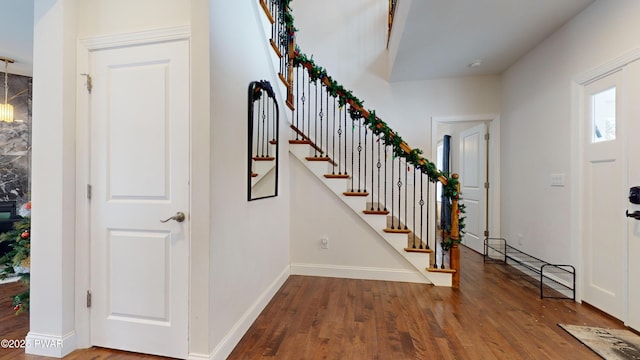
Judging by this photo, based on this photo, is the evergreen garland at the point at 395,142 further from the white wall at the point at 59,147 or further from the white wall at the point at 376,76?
the white wall at the point at 59,147

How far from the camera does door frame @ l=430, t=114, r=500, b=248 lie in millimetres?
3979

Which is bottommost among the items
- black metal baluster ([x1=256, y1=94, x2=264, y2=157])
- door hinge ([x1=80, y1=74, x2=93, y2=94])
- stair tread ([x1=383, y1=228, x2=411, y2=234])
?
stair tread ([x1=383, y1=228, x2=411, y2=234])

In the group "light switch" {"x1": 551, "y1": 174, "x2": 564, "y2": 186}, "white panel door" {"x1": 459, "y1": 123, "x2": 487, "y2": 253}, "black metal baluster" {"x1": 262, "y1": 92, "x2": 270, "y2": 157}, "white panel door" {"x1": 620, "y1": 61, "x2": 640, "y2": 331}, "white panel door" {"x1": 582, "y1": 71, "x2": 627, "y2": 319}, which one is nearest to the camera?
"white panel door" {"x1": 620, "y1": 61, "x2": 640, "y2": 331}

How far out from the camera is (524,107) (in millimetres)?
3420

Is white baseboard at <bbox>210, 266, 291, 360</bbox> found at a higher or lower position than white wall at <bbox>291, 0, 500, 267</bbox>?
lower

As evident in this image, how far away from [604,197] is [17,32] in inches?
228

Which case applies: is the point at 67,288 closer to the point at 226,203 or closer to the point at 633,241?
the point at 226,203

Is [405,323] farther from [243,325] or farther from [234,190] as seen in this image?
[234,190]

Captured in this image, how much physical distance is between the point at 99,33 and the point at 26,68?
3.01 meters

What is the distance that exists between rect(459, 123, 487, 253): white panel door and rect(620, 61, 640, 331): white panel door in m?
2.04

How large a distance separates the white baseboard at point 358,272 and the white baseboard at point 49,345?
2.03 metres

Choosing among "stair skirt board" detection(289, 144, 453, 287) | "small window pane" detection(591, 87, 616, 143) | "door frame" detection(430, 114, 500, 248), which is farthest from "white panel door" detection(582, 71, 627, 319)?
"door frame" detection(430, 114, 500, 248)

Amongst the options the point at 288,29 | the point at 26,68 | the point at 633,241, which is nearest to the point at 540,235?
the point at 633,241

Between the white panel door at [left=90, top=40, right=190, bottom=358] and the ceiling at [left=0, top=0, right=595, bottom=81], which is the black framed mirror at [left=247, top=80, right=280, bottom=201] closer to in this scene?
the white panel door at [left=90, top=40, right=190, bottom=358]
